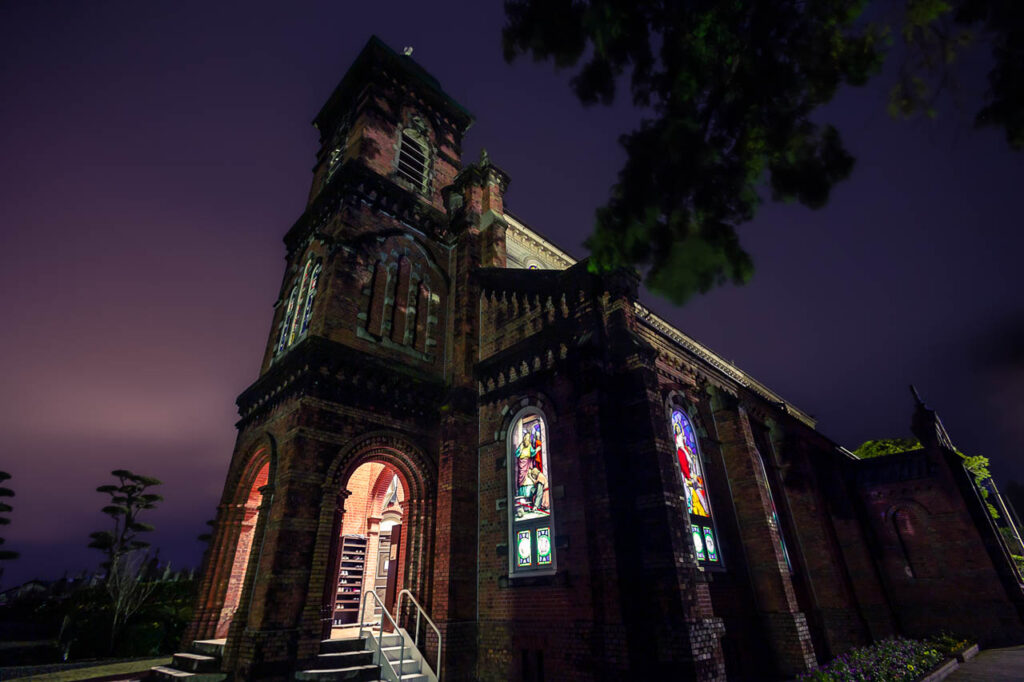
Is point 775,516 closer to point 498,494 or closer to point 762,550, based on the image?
point 762,550

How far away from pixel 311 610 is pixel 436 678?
3.03 m

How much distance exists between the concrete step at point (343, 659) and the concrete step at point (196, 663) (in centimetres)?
231

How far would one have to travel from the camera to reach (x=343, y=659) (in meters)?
8.86

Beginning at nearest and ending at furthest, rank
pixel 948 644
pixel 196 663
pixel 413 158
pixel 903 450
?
pixel 196 663 < pixel 948 644 < pixel 413 158 < pixel 903 450

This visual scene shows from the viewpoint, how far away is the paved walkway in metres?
10.3

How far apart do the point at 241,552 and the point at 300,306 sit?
24.0 feet

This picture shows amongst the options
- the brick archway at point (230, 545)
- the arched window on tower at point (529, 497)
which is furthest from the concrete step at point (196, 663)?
the arched window on tower at point (529, 497)

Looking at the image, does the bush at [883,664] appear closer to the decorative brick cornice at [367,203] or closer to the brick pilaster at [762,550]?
the brick pilaster at [762,550]

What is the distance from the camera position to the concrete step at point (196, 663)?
902 cm

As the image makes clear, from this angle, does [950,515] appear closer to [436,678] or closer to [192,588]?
[436,678]

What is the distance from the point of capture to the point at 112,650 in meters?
16.0

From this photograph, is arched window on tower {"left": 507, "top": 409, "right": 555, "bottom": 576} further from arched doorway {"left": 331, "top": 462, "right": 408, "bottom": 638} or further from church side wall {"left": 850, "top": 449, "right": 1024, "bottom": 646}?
church side wall {"left": 850, "top": 449, "right": 1024, "bottom": 646}

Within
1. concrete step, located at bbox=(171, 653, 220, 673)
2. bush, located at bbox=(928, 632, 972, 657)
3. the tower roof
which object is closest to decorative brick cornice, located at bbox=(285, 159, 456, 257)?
the tower roof

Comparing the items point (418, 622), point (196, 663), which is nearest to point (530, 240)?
point (418, 622)
